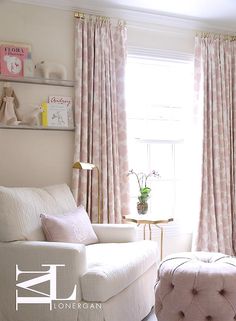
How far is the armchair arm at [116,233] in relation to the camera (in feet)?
10.2

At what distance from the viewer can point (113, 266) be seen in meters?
2.31

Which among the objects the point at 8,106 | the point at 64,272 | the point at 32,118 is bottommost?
the point at 64,272

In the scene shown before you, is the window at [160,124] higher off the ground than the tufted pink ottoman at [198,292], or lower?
higher

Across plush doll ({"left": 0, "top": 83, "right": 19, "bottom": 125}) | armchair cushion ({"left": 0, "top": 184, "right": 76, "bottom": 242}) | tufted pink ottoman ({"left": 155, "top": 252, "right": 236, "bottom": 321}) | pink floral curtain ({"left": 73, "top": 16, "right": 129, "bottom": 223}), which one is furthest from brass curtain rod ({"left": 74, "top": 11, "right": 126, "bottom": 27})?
tufted pink ottoman ({"left": 155, "top": 252, "right": 236, "bottom": 321})

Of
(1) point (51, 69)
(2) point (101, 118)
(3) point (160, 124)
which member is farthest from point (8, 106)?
(3) point (160, 124)

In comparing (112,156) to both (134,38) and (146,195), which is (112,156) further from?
(134,38)

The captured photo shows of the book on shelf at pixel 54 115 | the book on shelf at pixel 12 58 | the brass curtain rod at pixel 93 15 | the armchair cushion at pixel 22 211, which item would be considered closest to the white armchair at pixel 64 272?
the armchair cushion at pixel 22 211

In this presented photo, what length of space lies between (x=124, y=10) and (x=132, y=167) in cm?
162

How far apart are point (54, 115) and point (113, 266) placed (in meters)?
1.83

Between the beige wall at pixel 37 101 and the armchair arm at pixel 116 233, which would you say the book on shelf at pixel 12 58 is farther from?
the armchair arm at pixel 116 233

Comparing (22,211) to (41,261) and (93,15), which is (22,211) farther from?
(93,15)

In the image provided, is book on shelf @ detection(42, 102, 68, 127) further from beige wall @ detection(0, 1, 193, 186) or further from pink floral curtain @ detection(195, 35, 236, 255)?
pink floral curtain @ detection(195, 35, 236, 255)

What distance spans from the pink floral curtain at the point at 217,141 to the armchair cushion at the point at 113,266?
1.31 metres

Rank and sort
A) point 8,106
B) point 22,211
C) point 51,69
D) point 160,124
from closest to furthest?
point 22,211, point 8,106, point 51,69, point 160,124
